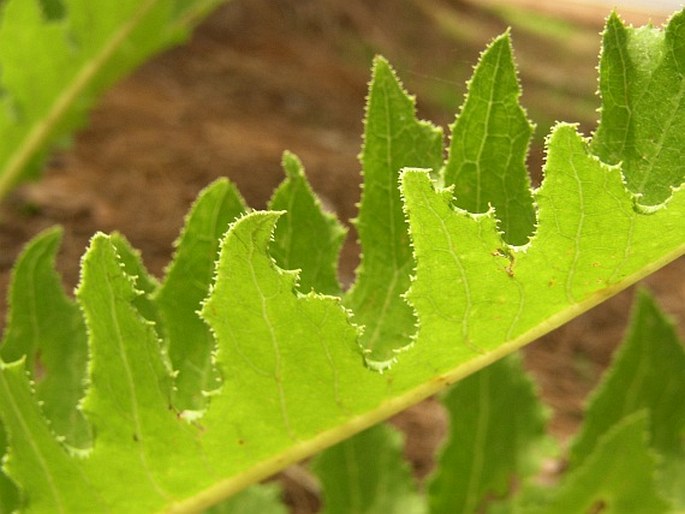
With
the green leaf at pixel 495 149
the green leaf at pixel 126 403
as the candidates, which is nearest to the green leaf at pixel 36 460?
the green leaf at pixel 126 403

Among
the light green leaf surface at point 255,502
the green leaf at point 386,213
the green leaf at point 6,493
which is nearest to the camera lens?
the green leaf at point 386,213

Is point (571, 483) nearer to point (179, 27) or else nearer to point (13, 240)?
point (179, 27)

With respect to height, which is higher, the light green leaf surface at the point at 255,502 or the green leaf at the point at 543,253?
the green leaf at the point at 543,253

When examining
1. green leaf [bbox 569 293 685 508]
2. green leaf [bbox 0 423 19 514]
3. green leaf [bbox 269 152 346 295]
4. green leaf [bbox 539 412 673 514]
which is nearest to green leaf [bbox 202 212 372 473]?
green leaf [bbox 269 152 346 295]

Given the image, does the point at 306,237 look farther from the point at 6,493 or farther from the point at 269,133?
the point at 269,133

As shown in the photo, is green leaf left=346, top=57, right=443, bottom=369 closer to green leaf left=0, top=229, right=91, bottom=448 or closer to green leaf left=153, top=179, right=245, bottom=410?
green leaf left=153, top=179, right=245, bottom=410

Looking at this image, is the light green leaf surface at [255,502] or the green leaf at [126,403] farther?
the light green leaf surface at [255,502]

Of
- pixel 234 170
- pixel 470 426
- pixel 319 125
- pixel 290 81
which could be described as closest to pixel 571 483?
pixel 470 426

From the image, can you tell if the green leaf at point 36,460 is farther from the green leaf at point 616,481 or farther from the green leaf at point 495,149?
the green leaf at point 616,481
